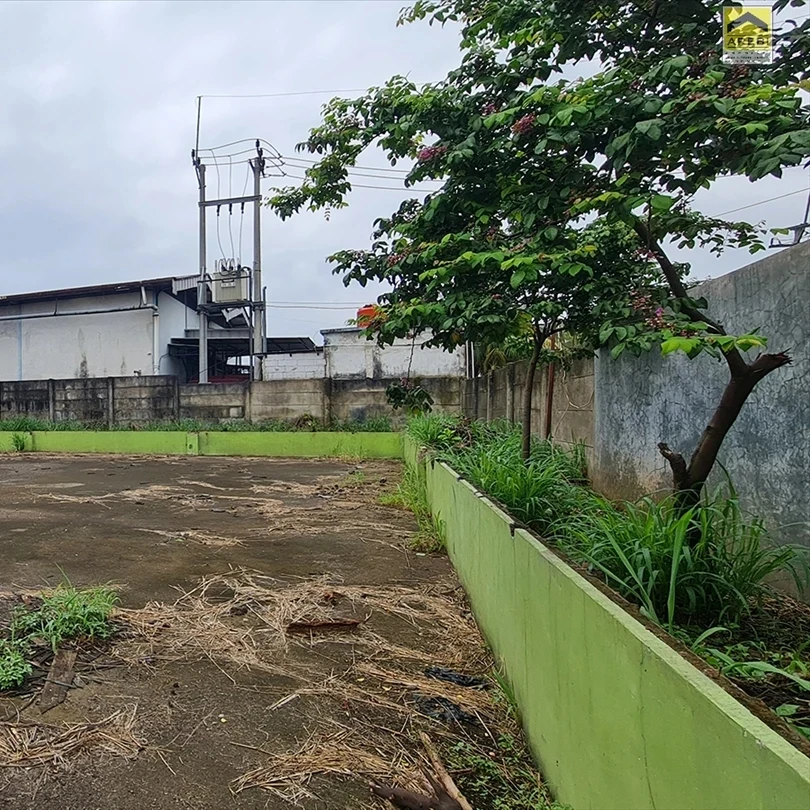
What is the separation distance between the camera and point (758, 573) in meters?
1.57

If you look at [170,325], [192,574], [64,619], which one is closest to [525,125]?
[64,619]

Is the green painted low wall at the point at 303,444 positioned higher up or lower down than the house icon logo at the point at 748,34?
lower down

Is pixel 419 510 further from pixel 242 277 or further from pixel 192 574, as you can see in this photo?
pixel 242 277

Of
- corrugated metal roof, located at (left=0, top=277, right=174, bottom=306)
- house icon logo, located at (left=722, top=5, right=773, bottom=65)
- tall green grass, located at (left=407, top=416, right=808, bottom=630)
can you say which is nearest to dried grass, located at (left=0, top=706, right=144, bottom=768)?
tall green grass, located at (left=407, top=416, right=808, bottom=630)

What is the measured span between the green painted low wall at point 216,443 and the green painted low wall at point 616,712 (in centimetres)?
758

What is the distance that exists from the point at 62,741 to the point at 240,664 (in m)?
0.65

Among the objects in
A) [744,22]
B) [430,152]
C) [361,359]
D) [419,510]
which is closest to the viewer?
[744,22]

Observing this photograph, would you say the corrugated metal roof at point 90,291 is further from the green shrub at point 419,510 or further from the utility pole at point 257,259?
the green shrub at point 419,510

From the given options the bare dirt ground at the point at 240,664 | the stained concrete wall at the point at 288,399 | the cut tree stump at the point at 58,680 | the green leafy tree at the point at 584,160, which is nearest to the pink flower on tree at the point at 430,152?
the green leafy tree at the point at 584,160

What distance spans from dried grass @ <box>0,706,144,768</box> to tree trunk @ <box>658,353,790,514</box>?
68.2 inches

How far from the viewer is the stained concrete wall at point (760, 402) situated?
1766 millimetres

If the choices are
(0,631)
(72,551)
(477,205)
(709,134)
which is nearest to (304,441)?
(72,551)

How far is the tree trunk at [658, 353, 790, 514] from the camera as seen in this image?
1.52 metres

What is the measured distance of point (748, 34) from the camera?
5.57 feet
